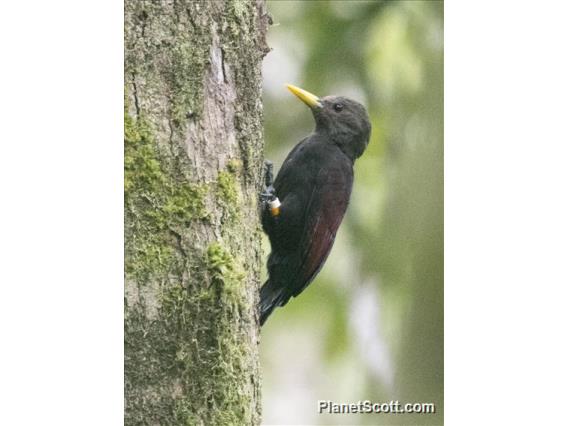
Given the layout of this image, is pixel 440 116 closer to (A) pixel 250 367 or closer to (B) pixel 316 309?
(B) pixel 316 309

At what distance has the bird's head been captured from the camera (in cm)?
415

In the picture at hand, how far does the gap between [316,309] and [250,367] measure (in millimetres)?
1240

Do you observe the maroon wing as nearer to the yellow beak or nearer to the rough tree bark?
the yellow beak

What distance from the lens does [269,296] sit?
3611 millimetres

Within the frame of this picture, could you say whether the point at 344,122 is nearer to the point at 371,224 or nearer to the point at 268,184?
the point at 371,224

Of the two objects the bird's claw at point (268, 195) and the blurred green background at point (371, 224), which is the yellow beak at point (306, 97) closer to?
the blurred green background at point (371, 224)

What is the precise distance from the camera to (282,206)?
3752 mm

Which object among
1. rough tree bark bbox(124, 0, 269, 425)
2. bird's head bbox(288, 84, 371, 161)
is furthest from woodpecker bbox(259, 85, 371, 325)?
rough tree bark bbox(124, 0, 269, 425)

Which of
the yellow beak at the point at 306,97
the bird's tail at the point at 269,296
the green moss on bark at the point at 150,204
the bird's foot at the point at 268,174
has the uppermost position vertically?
the yellow beak at the point at 306,97

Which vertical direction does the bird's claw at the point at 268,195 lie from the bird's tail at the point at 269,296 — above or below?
above

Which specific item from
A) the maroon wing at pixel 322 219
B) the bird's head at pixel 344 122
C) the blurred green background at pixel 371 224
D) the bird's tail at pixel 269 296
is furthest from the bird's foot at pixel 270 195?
the bird's head at pixel 344 122

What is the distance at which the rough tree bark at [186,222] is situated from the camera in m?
2.72

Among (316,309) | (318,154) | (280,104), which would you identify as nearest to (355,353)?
(316,309)

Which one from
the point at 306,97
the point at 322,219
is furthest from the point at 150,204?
the point at 306,97
